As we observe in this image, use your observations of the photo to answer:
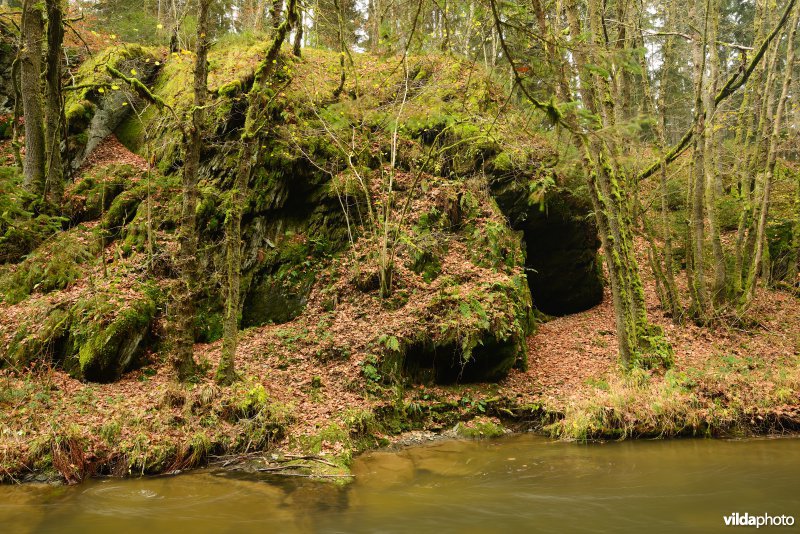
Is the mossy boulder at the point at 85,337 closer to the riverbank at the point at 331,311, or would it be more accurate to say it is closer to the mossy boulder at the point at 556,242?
the riverbank at the point at 331,311

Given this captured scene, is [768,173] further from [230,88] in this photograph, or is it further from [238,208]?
[230,88]

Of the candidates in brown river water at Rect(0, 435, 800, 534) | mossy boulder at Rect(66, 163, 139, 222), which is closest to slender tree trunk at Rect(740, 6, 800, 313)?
brown river water at Rect(0, 435, 800, 534)

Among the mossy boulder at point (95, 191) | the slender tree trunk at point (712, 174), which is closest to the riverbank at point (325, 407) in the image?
the slender tree trunk at point (712, 174)

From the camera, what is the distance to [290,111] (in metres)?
11.9

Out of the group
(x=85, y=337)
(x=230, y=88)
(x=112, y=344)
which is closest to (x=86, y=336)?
(x=85, y=337)

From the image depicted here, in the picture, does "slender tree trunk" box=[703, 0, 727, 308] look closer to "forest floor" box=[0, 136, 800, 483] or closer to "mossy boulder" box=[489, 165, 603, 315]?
"forest floor" box=[0, 136, 800, 483]

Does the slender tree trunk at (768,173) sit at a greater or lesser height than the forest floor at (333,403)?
greater

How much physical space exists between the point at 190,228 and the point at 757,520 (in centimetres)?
798

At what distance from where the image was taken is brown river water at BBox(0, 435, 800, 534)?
4.55 meters

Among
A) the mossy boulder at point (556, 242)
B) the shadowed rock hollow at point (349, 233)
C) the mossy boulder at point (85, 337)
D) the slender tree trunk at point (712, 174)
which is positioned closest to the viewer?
the mossy boulder at point (85, 337)

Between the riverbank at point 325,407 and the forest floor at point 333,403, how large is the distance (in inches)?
0.8

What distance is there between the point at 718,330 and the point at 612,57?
34.1 feet

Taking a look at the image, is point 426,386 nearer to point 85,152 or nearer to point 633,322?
point 633,322

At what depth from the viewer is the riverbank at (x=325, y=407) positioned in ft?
19.2
